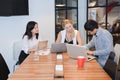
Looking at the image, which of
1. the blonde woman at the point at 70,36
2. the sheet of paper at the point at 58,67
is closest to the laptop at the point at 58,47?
the blonde woman at the point at 70,36

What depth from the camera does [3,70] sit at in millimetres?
3400

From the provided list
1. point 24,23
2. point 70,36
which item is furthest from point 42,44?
point 24,23

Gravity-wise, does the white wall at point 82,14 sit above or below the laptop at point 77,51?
above

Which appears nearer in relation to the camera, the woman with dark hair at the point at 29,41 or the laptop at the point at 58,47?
the laptop at the point at 58,47

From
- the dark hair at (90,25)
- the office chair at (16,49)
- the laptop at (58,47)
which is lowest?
the office chair at (16,49)

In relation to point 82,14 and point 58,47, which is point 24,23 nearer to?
point 82,14

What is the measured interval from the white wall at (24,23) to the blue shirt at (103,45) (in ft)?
5.67

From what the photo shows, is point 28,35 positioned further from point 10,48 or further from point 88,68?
point 88,68

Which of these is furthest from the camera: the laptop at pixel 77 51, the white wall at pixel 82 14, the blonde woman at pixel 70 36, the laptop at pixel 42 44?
the white wall at pixel 82 14

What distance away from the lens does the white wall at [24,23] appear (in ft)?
17.2

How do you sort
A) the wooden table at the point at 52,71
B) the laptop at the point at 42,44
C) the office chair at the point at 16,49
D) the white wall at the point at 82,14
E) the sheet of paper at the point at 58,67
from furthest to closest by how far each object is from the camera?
the white wall at the point at 82,14
the office chair at the point at 16,49
the laptop at the point at 42,44
the sheet of paper at the point at 58,67
the wooden table at the point at 52,71

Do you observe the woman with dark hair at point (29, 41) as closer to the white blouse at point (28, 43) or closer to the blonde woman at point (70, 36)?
the white blouse at point (28, 43)

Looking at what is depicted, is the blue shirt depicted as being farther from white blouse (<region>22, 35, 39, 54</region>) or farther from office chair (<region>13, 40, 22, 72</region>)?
office chair (<region>13, 40, 22, 72</region>)

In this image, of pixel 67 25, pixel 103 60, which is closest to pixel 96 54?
pixel 103 60
